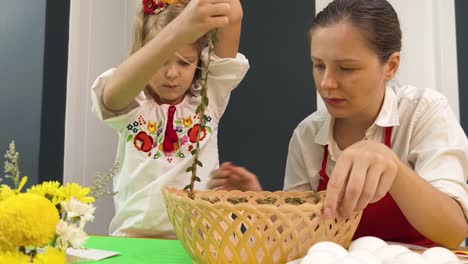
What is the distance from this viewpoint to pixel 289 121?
1835 mm

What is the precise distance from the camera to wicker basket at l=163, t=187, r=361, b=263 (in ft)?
1.52

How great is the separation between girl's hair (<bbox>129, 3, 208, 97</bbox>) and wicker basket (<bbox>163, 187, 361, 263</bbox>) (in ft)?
2.27

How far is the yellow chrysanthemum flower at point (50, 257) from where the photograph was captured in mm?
373

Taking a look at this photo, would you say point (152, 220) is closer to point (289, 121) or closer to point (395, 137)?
point (395, 137)

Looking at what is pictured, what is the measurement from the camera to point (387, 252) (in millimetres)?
451

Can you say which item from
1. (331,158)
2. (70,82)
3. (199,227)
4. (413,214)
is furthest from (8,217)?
(70,82)

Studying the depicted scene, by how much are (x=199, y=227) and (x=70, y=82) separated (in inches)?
54.5

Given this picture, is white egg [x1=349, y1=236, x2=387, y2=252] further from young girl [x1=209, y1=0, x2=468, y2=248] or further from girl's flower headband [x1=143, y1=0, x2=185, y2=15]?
girl's flower headband [x1=143, y1=0, x2=185, y2=15]

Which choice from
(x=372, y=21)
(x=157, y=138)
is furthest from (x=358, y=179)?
(x=157, y=138)

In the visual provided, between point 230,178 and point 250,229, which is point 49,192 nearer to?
point 250,229

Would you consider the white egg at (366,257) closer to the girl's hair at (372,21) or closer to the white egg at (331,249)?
the white egg at (331,249)

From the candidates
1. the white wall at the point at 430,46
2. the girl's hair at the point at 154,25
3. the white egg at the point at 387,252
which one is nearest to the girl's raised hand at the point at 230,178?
the white egg at the point at 387,252

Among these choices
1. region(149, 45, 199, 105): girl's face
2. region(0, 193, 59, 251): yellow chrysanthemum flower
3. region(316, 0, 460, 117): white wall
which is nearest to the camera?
region(0, 193, 59, 251): yellow chrysanthemum flower

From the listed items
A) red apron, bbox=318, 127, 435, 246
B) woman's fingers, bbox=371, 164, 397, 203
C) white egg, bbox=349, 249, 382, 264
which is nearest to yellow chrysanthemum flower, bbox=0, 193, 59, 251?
white egg, bbox=349, 249, 382, 264
